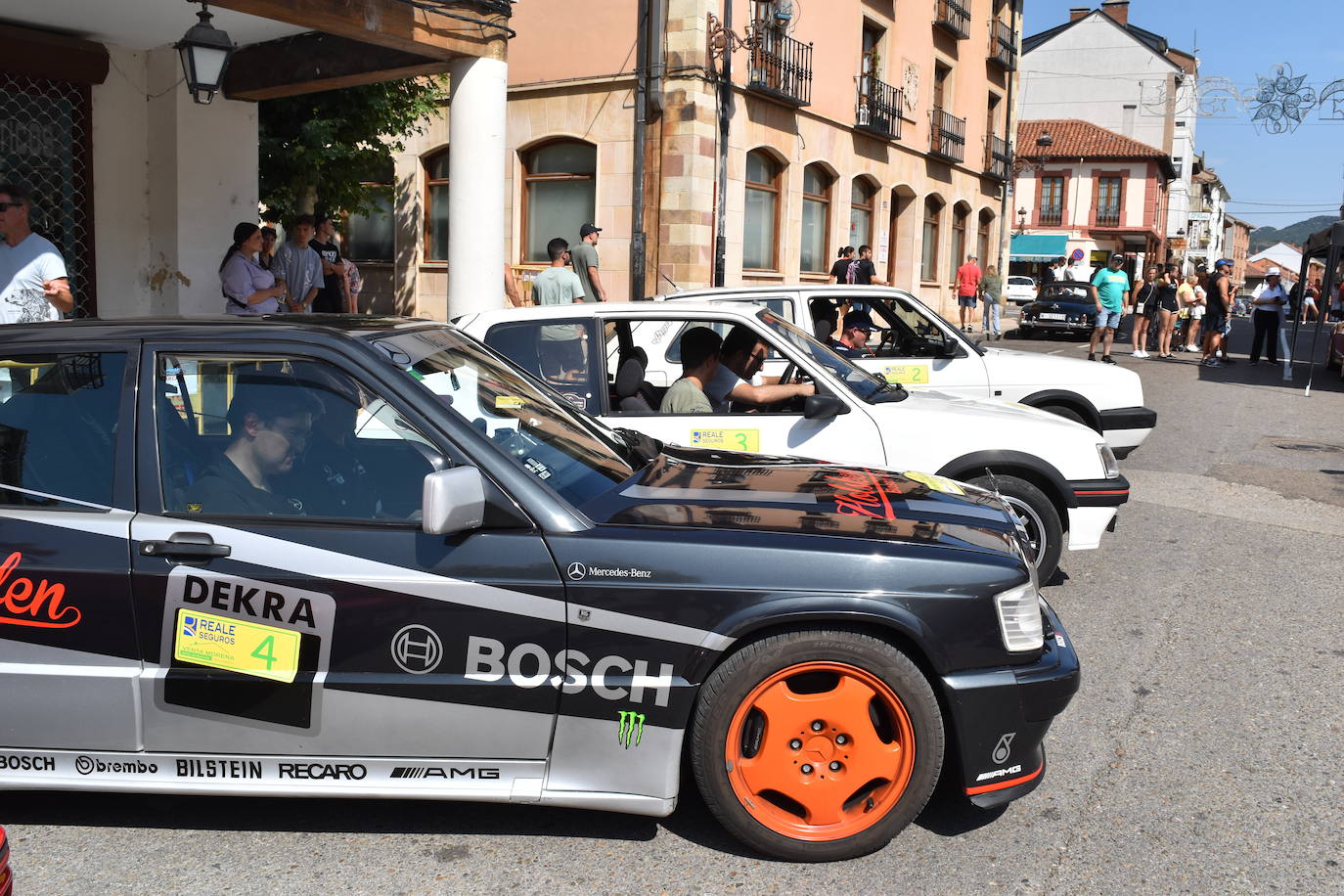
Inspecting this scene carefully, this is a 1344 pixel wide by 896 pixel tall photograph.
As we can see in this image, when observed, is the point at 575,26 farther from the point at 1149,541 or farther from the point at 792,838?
the point at 792,838

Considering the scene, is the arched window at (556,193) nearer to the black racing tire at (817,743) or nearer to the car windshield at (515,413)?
the car windshield at (515,413)

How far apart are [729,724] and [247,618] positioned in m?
1.37

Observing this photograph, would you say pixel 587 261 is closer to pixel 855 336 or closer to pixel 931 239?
pixel 855 336

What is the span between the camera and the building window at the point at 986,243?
32969 millimetres

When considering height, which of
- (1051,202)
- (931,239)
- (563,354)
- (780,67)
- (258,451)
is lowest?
(258,451)

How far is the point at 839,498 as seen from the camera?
3.69 metres

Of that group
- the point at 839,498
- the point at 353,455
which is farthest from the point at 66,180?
the point at 839,498

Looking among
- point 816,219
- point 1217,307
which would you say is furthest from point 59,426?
point 1217,307

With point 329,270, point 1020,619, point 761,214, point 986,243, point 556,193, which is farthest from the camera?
point 986,243

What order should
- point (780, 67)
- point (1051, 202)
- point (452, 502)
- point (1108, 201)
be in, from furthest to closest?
1. point (1051, 202)
2. point (1108, 201)
3. point (780, 67)
4. point (452, 502)

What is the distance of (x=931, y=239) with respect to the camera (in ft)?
95.6

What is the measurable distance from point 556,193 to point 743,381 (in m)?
14.5

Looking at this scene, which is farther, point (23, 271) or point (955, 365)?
point (955, 365)

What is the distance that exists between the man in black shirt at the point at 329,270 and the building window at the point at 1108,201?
5385cm
